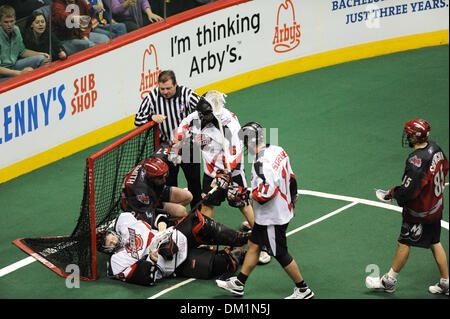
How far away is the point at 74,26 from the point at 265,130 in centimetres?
315

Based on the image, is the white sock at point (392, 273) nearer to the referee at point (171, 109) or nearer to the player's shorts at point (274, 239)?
the player's shorts at point (274, 239)

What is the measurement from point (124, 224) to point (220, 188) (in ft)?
3.45

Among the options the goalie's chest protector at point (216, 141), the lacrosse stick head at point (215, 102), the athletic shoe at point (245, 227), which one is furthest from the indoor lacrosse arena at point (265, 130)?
the lacrosse stick head at point (215, 102)

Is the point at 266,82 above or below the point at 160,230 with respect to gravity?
above

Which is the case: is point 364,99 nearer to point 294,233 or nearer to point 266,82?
point 266,82

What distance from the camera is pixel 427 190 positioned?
7.83 metres

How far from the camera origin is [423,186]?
780cm

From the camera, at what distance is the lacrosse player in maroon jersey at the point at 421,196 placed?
25.5ft

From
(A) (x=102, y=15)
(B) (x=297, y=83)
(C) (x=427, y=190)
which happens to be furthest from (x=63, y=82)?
(C) (x=427, y=190)

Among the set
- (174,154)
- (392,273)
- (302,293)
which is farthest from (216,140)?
(392,273)

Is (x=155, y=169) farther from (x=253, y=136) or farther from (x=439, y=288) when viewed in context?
(x=439, y=288)

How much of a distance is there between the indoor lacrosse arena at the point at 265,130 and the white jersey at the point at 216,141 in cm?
55

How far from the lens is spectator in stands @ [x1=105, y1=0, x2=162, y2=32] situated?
12312 millimetres

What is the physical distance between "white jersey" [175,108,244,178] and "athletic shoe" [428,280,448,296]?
7.59 feet
